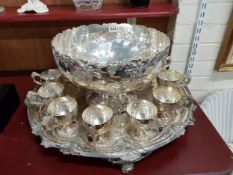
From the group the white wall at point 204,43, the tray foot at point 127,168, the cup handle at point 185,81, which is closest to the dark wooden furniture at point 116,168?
the tray foot at point 127,168

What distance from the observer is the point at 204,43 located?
832 millimetres

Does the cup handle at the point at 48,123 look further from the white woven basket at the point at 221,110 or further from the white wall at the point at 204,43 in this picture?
the white woven basket at the point at 221,110

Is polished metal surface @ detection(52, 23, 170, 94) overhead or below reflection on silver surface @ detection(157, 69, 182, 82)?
overhead

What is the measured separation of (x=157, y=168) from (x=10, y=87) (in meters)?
0.45

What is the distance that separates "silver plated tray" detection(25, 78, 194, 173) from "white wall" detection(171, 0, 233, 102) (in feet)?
0.87

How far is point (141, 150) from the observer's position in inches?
21.4

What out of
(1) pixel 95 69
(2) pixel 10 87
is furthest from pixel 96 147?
(2) pixel 10 87

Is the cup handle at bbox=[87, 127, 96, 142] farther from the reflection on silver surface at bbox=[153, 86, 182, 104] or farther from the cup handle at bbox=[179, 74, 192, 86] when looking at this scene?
the cup handle at bbox=[179, 74, 192, 86]

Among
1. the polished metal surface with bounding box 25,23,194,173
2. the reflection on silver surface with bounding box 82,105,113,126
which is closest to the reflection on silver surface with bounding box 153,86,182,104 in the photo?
the polished metal surface with bounding box 25,23,194,173

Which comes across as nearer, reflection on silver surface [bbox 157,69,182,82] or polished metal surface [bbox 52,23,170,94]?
polished metal surface [bbox 52,23,170,94]

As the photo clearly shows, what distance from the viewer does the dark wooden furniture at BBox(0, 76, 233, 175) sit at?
551mm

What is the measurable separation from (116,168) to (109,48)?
0.37m

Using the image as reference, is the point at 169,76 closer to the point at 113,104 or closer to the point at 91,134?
the point at 113,104

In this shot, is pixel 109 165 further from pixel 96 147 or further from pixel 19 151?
pixel 19 151
